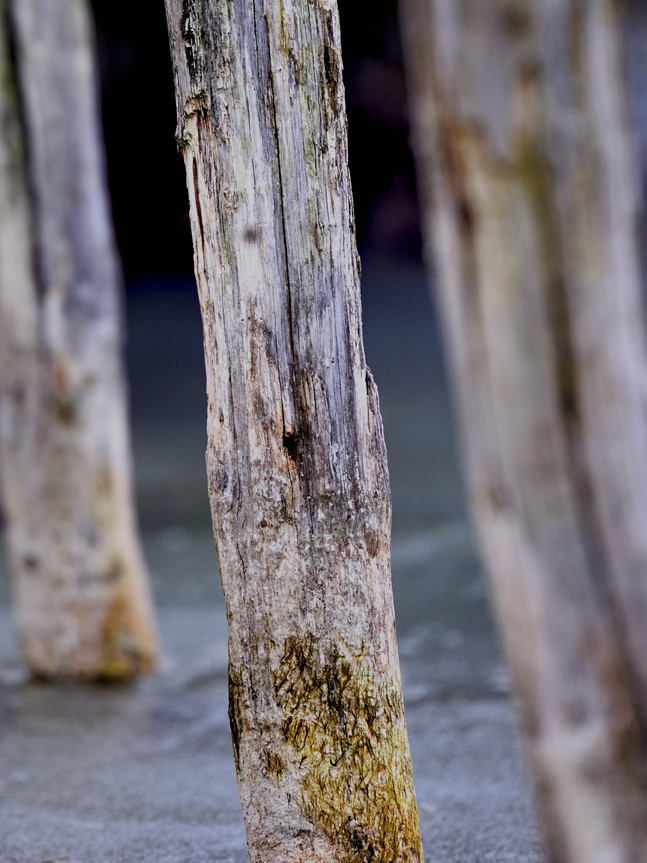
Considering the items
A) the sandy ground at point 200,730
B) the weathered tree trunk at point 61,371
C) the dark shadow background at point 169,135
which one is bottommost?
the sandy ground at point 200,730

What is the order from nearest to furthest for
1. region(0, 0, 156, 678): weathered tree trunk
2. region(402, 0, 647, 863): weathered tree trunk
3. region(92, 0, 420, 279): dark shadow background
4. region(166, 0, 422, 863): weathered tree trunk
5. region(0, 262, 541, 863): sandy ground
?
region(402, 0, 647, 863): weathered tree trunk
region(166, 0, 422, 863): weathered tree trunk
region(0, 262, 541, 863): sandy ground
region(0, 0, 156, 678): weathered tree trunk
region(92, 0, 420, 279): dark shadow background

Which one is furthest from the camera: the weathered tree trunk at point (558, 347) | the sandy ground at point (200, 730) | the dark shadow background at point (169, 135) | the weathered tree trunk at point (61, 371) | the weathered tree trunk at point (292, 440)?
the dark shadow background at point (169, 135)

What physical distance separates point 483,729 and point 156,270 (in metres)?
12.2

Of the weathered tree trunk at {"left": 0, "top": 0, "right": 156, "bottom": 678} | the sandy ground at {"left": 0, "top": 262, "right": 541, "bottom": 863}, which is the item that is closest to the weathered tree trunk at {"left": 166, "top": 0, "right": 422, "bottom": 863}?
the sandy ground at {"left": 0, "top": 262, "right": 541, "bottom": 863}

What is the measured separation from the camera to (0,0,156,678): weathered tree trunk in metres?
3.79

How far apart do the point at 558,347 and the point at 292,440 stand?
29.6 inches

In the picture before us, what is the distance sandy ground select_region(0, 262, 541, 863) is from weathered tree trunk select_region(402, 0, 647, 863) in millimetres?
1136

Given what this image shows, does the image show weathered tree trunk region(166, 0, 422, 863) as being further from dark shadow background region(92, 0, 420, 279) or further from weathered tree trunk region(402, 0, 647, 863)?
dark shadow background region(92, 0, 420, 279)

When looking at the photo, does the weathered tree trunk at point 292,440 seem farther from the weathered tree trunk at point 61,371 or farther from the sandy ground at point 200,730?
the weathered tree trunk at point 61,371

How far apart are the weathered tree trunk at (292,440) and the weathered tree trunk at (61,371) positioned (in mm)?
1884

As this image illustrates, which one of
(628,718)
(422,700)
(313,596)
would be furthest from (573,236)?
(422,700)

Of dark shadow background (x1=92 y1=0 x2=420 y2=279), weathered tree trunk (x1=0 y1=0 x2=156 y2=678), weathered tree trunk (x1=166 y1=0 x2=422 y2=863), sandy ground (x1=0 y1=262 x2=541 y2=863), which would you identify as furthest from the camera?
dark shadow background (x1=92 y1=0 x2=420 y2=279)

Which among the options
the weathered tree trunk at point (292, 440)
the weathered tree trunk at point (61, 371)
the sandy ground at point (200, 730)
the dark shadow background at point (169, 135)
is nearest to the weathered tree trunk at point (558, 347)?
the weathered tree trunk at point (292, 440)

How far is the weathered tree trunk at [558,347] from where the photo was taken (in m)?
1.41
